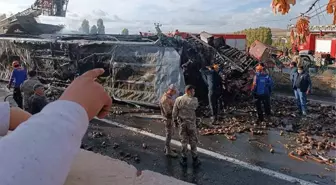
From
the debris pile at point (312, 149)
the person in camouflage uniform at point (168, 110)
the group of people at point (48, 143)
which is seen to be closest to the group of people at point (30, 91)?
the person in camouflage uniform at point (168, 110)

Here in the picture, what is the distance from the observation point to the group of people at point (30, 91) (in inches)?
252

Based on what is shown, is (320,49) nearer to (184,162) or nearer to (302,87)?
(302,87)

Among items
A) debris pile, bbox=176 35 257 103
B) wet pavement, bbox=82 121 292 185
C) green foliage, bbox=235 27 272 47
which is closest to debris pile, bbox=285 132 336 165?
wet pavement, bbox=82 121 292 185

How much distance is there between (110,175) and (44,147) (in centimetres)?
132

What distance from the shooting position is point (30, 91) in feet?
24.6

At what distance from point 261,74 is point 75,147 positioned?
915 cm

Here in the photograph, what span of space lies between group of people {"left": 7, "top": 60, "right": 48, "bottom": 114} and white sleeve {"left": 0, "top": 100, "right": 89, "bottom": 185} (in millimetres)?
4755

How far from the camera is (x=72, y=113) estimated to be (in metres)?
0.79

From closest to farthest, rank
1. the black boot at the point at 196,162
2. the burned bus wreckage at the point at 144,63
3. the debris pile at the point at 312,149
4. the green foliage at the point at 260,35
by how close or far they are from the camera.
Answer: the black boot at the point at 196,162
the debris pile at the point at 312,149
the burned bus wreckage at the point at 144,63
the green foliage at the point at 260,35

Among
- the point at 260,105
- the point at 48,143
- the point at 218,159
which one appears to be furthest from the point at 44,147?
the point at 260,105

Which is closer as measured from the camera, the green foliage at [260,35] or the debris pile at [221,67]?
the debris pile at [221,67]

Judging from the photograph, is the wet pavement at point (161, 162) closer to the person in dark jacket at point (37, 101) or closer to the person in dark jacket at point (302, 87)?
the person in dark jacket at point (37, 101)

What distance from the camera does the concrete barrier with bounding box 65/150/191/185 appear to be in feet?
6.06

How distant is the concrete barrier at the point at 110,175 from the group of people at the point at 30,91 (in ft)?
11.1
